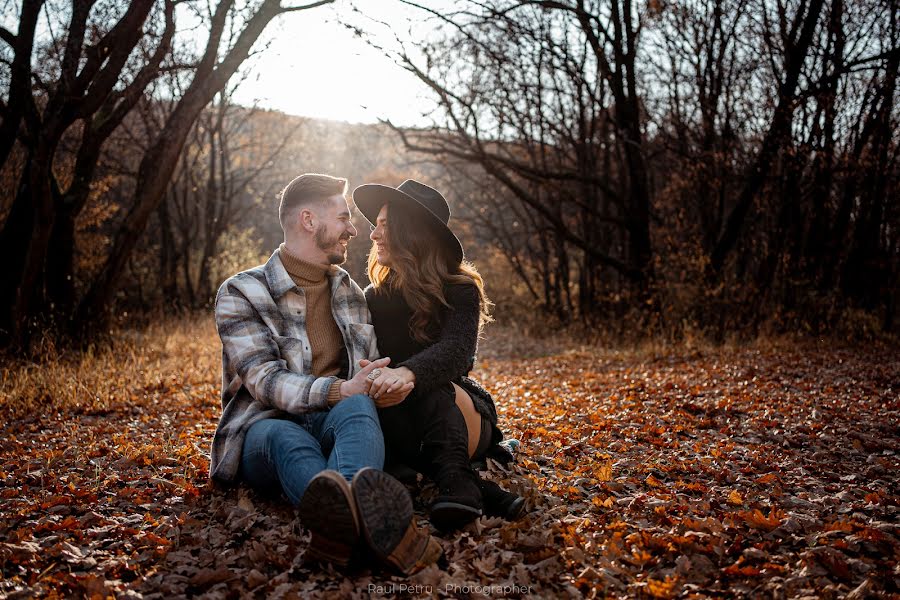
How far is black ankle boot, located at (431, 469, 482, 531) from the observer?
103 inches

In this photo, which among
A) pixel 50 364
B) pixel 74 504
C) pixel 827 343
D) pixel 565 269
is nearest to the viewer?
pixel 74 504

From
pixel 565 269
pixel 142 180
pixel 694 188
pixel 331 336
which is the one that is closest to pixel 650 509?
pixel 331 336

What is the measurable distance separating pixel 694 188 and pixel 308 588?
38.7ft

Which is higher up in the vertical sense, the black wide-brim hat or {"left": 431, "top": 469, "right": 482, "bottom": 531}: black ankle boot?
the black wide-brim hat

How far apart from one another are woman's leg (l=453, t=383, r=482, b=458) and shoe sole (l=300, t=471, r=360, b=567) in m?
1.09

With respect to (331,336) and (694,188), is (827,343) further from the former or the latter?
(331,336)

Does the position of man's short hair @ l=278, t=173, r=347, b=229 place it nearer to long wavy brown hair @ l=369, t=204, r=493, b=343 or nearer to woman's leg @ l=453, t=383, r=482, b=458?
long wavy brown hair @ l=369, t=204, r=493, b=343

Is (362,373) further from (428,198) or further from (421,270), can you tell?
(428,198)

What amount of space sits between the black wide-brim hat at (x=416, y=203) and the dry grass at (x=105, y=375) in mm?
3464

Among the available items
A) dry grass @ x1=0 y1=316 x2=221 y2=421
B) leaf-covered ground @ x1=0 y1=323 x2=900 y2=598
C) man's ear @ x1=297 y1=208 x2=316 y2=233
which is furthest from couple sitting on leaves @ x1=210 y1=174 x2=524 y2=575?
dry grass @ x1=0 y1=316 x2=221 y2=421

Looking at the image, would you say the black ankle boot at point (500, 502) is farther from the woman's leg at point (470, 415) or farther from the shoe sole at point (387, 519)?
the shoe sole at point (387, 519)

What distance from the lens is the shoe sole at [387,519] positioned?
2.16m

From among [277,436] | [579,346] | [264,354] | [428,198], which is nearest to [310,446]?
[277,436]

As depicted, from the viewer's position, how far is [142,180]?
7.54 meters
